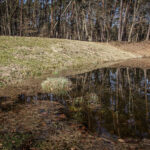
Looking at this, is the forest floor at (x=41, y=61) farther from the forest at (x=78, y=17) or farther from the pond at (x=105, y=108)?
the forest at (x=78, y=17)

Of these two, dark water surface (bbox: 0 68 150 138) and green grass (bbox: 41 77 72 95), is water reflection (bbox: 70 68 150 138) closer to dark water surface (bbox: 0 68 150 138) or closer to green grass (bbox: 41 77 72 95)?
dark water surface (bbox: 0 68 150 138)

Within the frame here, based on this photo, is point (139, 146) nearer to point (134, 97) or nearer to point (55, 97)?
point (134, 97)

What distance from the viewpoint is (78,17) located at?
131ft

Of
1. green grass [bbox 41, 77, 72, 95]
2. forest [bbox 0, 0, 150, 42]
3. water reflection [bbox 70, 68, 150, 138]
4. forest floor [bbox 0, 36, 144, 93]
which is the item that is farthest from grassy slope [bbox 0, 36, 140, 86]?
forest [bbox 0, 0, 150, 42]

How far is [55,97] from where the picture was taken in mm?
5930

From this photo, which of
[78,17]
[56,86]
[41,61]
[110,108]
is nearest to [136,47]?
[41,61]

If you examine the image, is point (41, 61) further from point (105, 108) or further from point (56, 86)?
point (105, 108)

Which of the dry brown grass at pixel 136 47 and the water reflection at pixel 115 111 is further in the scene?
the dry brown grass at pixel 136 47

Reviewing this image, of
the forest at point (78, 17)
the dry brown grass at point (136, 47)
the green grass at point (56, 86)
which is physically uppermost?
the forest at point (78, 17)

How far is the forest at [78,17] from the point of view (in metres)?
33.5

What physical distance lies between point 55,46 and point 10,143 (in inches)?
656

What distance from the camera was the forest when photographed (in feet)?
110

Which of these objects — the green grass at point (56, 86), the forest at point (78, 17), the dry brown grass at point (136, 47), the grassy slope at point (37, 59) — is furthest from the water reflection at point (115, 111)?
the forest at point (78, 17)

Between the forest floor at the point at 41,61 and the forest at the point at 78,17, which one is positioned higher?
the forest at the point at 78,17
